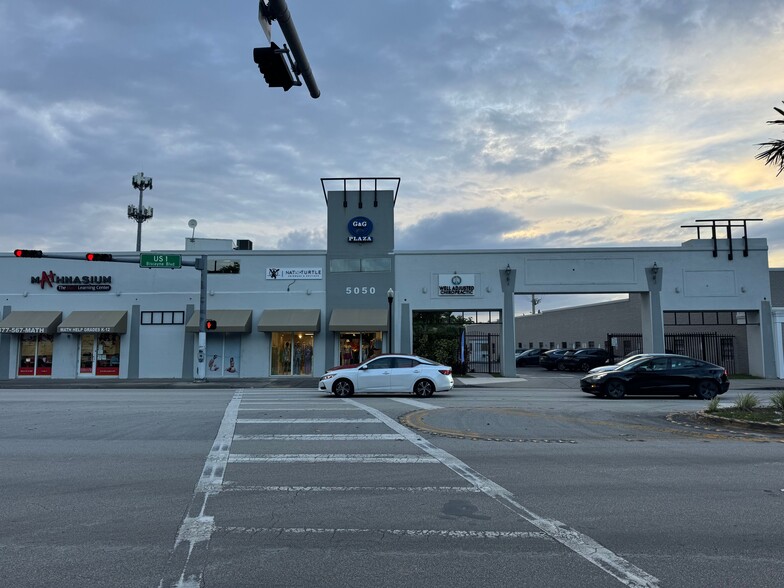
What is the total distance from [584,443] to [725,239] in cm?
2583

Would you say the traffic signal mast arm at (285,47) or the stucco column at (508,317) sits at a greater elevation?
the traffic signal mast arm at (285,47)

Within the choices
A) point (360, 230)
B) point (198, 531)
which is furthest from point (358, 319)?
point (198, 531)

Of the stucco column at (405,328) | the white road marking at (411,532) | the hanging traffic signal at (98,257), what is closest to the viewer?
the white road marking at (411,532)

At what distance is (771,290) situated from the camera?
34281 mm

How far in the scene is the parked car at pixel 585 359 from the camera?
38.4 metres

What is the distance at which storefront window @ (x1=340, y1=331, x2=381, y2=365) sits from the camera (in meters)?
31.2

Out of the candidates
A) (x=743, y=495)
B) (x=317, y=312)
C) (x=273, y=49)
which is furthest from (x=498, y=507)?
(x=317, y=312)

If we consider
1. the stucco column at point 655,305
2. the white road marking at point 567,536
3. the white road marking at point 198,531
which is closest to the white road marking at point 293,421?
the white road marking at point 198,531

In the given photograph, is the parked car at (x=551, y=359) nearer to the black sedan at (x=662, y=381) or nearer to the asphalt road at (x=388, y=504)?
the black sedan at (x=662, y=381)

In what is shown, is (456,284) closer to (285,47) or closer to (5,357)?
(5,357)

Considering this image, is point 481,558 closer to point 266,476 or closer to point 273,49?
point 266,476

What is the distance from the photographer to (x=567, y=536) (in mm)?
5539

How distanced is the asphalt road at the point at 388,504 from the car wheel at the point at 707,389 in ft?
26.8

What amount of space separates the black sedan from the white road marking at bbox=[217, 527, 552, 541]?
50.8 ft
